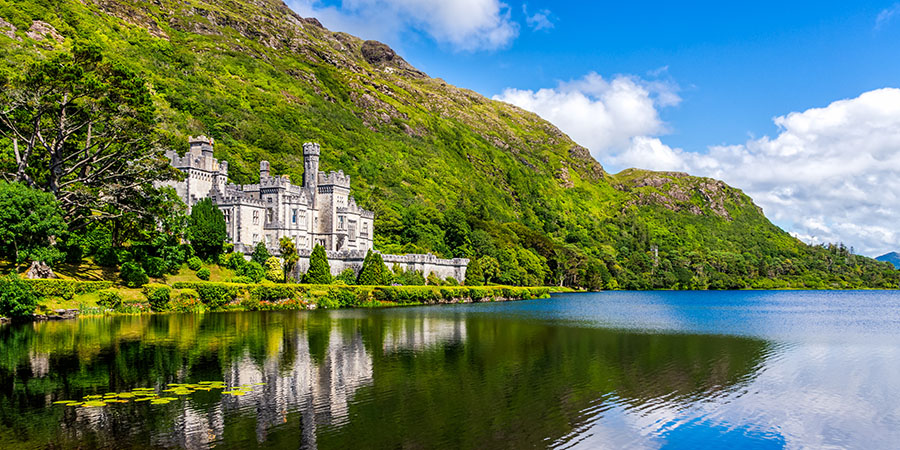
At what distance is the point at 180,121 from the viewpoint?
108000 millimetres

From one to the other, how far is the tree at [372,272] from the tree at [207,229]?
48.0 feet

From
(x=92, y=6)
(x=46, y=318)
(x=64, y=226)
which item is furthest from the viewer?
(x=92, y=6)

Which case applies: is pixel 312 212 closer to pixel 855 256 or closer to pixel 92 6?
pixel 92 6

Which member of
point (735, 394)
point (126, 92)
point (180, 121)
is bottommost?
point (735, 394)

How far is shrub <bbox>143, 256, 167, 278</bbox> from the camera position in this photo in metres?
54.7

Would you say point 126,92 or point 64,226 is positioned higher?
point 126,92

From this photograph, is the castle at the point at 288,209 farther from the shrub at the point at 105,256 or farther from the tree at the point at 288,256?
the shrub at the point at 105,256

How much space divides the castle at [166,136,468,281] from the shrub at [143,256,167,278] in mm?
11291

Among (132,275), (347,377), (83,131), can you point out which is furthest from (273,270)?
(347,377)

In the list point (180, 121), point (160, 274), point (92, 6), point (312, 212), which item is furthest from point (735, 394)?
point (92, 6)

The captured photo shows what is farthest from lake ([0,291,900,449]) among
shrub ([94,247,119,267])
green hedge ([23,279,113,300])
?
shrub ([94,247,119,267])

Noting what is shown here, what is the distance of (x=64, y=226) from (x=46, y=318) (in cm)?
787

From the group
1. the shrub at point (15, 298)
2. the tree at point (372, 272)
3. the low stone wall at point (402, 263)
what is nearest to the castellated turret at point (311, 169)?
the low stone wall at point (402, 263)

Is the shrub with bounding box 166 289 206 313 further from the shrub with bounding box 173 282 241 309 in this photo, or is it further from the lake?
the lake
